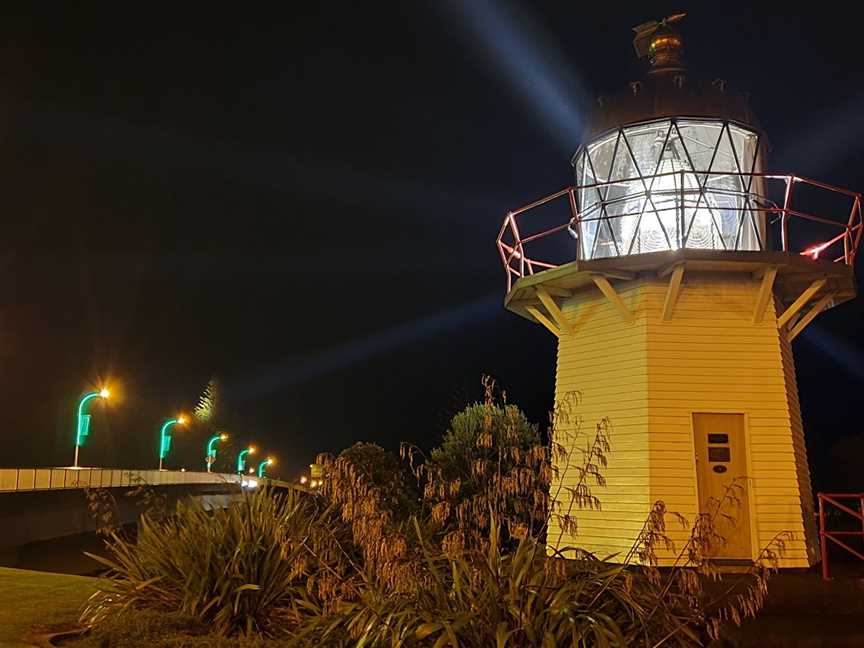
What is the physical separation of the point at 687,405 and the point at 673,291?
5.73 ft

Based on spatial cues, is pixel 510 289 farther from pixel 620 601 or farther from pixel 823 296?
pixel 620 601

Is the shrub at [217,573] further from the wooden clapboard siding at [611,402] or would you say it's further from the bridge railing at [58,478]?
the bridge railing at [58,478]

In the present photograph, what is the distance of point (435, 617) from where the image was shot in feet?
21.8

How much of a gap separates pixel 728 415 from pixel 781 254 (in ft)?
8.36

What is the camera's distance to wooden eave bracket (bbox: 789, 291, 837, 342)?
13.7 metres

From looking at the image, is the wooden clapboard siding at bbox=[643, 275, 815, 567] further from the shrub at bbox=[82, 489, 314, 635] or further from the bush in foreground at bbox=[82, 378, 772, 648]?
the shrub at bbox=[82, 489, 314, 635]

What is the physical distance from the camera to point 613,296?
1272 cm

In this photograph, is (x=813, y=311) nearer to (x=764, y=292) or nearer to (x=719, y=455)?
(x=764, y=292)

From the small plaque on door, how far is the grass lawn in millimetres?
8930

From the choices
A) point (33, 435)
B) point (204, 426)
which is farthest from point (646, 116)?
point (204, 426)

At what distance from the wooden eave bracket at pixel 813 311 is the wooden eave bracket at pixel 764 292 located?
1.26 metres

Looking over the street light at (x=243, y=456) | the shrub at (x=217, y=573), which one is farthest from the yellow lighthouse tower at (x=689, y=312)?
the street light at (x=243, y=456)

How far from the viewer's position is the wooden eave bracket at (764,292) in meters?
12.3

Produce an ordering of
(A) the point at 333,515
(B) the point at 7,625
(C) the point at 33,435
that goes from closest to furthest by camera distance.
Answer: (B) the point at 7,625 < (A) the point at 333,515 < (C) the point at 33,435
